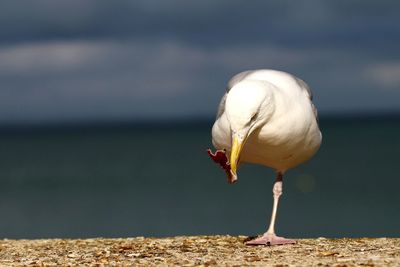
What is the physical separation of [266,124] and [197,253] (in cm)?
184

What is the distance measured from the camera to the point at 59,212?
52219mm

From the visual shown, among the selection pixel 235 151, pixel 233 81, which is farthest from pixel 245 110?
pixel 233 81

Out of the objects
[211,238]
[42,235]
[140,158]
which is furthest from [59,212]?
[140,158]

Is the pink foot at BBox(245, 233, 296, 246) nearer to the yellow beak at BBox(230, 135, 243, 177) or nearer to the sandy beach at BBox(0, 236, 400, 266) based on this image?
the sandy beach at BBox(0, 236, 400, 266)

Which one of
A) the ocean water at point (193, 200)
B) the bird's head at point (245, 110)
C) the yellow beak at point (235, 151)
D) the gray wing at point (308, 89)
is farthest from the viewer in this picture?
the ocean water at point (193, 200)

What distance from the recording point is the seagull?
9.98 m

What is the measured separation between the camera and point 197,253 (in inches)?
419

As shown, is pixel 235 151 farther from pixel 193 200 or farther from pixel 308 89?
pixel 193 200

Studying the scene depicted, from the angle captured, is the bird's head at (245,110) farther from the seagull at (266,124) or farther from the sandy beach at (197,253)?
the sandy beach at (197,253)

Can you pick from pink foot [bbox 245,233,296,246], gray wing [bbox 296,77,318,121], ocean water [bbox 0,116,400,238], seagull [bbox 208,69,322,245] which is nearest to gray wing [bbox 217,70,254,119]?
seagull [bbox 208,69,322,245]

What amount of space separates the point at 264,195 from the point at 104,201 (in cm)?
1063

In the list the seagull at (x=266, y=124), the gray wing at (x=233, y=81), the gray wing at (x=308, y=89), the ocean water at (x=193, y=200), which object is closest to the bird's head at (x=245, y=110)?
the seagull at (x=266, y=124)

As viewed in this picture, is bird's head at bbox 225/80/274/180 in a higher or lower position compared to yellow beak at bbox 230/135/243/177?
higher

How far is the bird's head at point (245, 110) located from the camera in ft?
32.4
